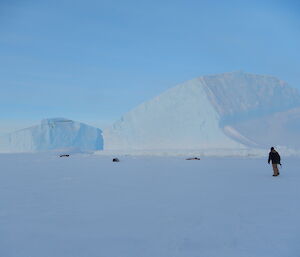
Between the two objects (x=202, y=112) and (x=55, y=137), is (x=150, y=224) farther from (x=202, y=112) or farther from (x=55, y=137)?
(x=55, y=137)

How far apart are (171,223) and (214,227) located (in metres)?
0.56

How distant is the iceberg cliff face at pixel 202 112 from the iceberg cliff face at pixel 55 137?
434 inches

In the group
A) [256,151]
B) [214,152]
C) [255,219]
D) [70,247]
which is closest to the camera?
[70,247]

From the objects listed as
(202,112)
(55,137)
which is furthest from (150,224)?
(55,137)

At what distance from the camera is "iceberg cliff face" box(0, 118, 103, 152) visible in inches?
1941

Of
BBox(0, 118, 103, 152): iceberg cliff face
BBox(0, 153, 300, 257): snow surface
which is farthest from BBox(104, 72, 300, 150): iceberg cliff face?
BBox(0, 153, 300, 257): snow surface

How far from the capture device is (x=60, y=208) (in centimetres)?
538

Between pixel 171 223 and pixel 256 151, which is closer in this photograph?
pixel 171 223

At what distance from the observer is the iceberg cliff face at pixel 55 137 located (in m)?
49.3

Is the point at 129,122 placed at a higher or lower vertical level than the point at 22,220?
higher

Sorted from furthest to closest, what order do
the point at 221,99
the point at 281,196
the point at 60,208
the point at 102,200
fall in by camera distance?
the point at 221,99 → the point at 281,196 → the point at 102,200 → the point at 60,208

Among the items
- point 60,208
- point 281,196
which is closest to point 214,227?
point 60,208

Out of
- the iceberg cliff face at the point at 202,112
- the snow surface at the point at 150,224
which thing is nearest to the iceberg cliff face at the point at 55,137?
the iceberg cliff face at the point at 202,112

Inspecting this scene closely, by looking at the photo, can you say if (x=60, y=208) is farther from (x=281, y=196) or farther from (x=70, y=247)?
(x=281, y=196)
